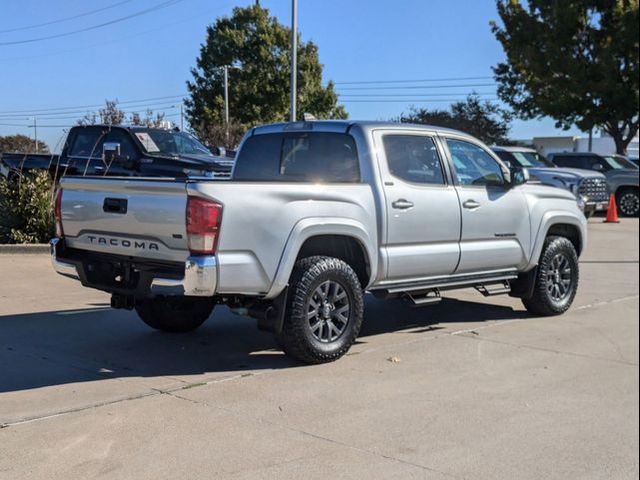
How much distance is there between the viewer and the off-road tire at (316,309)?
563cm

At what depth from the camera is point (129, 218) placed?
18.3ft

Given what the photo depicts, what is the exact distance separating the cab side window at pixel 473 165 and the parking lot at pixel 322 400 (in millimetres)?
1502

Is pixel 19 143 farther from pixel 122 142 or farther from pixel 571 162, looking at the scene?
pixel 571 162

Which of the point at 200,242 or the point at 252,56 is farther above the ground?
the point at 252,56

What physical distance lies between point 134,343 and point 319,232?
217 centimetres

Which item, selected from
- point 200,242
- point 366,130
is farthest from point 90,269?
point 366,130

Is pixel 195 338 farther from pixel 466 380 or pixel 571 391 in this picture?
pixel 571 391

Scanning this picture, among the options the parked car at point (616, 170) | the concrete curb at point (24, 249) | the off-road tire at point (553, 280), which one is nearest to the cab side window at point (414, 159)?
the off-road tire at point (553, 280)

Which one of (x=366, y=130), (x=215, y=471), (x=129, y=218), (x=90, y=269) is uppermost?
(x=366, y=130)

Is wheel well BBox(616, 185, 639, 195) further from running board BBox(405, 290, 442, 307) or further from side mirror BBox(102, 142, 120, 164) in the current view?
running board BBox(405, 290, 442, 307)

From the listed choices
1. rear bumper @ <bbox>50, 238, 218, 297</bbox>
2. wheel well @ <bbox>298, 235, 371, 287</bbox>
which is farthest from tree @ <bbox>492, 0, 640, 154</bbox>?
rear bumper @ <bbox>50, 238, 218, 297</bbox>

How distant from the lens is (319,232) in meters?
5.74

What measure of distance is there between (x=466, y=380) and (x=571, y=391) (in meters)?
0.77

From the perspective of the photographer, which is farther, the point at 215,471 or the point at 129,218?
the point at 129,218
